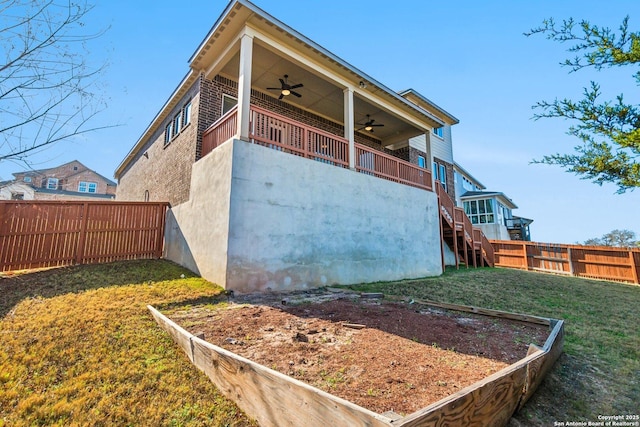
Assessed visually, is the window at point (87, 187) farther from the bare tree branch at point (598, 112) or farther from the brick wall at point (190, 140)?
the bare tree branch at point (598, 112)

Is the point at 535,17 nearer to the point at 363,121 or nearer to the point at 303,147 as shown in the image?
the point at 303,147

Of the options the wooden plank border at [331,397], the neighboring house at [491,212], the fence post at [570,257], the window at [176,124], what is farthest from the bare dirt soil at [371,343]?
the neighboring house at [491,212]

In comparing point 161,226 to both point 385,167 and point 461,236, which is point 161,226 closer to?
point 385,167

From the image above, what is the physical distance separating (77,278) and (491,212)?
26.1 m

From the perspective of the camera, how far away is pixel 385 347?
3.41m

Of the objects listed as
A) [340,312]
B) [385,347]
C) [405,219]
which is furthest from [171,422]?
[405,219]

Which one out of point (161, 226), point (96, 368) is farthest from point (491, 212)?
point (96, 368)

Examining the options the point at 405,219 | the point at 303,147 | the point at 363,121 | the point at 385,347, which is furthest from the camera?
the point at 363,121

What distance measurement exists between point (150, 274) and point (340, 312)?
16.1ft

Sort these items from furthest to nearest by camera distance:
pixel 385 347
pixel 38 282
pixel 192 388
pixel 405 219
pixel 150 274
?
pixel 405 219, pixel 150 274, pixel 38 282, pixel 385 347, pixel 192 388

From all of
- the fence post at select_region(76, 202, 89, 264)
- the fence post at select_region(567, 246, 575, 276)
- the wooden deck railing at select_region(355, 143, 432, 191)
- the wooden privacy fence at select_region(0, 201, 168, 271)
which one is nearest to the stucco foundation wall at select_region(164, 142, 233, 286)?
the wooden privacy fence at select_region(0, 201, 168, 271)

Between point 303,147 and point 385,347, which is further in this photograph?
point 303,147

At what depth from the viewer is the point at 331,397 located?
170 cm

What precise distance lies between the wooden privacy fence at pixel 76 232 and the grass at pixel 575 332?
269 inches
